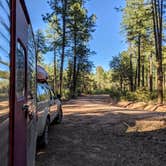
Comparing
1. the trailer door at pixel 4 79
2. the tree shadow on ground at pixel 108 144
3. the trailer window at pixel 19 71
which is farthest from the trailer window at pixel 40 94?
the trailer door at pixel 4 79

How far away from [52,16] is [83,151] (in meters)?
28.3

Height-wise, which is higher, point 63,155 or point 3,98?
point 3,98

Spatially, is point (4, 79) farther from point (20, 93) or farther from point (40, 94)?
point (40, 94)

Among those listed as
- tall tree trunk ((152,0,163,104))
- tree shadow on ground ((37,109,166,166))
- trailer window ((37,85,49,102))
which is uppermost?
tall tree trunk ((152,0,163,104))

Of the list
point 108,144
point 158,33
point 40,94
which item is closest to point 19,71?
point 40,94

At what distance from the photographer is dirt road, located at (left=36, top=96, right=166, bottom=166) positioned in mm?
6965

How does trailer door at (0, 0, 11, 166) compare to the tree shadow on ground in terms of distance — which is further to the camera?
the tree shadow on ground

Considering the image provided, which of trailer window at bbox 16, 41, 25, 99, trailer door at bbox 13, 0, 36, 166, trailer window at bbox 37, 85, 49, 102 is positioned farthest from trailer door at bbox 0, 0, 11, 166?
trailer window at bbox 37, 85, 49, 102

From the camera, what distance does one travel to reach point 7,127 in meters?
2.40

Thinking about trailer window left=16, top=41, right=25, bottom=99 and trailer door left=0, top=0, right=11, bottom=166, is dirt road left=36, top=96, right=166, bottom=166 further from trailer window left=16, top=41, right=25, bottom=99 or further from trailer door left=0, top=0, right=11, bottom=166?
trailer door left=0, top=0, right=11, bottom=166

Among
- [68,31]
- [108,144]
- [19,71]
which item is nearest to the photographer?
[19,71]

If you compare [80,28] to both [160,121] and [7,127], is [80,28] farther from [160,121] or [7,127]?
[7,127]

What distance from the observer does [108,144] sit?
859cm

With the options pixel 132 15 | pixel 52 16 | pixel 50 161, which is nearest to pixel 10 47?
pixel 50 161
